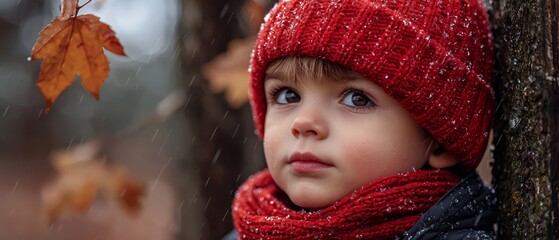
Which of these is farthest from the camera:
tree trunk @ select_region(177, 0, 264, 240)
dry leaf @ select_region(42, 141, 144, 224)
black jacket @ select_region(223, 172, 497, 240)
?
dry leaf @ select_region(42, 141, 144, 224)

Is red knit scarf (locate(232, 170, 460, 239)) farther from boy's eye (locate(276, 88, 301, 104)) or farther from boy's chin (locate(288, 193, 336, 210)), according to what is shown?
boy's eye (locate(276, 88, 301, 104))

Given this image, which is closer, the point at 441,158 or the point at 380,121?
the point at 380,121

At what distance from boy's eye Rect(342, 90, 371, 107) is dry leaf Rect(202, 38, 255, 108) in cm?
162

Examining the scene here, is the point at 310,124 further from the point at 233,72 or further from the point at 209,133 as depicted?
A: the point at 209,133

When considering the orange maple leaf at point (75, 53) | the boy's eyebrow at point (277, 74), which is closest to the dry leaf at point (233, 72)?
the boy's eyebrow at point (277, 74)

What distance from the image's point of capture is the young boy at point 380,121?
86.1 inches

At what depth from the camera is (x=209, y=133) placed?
402 centimetres

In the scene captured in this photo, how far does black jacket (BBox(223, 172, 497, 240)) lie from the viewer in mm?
2127

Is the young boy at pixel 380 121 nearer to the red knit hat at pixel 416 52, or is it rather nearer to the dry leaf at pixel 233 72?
the red knit hat at pixel 416 52

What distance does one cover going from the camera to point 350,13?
227 centimetres

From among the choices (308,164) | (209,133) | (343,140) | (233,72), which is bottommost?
(209,133)

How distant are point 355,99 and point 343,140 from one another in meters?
0.15

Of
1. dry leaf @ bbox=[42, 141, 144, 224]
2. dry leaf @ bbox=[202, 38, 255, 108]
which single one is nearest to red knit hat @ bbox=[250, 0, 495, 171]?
dry leaf @ bbox=[202, 38, 255, 108]

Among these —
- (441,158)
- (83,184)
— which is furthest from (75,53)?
(83,184)
